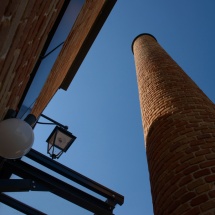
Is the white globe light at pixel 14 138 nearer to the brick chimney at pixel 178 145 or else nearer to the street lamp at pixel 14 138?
the street lamp at pixel 14 138

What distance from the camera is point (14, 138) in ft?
6.52

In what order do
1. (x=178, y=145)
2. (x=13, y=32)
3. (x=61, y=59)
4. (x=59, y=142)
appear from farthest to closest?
(x=61, y=59), (x=59, y=142), (x=178, y=145), (x=13, y=32)

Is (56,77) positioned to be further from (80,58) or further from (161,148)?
(161,148)

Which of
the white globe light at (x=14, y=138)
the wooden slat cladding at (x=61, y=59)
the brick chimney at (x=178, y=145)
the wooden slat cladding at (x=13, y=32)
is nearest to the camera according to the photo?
the wooden slat cladding at (x=13, y=32)

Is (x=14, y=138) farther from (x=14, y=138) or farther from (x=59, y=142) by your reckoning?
(x=59, y=142)

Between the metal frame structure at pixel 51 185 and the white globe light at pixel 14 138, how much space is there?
3.56ft

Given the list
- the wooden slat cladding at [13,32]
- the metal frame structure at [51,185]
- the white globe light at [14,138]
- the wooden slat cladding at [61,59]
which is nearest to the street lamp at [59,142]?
the metal frame structure at [51,185]

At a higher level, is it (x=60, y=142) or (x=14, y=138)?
(x=60, y=142)

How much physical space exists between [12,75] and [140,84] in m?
3.96

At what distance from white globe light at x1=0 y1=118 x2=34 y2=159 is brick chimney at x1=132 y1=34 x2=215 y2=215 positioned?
1.58 m

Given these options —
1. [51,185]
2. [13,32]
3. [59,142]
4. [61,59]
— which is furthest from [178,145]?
[61,59]

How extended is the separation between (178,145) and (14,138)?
1.96 m

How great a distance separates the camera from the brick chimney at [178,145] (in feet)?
8.80

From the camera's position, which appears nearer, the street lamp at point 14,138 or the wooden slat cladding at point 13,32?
the wooden slat cladding at point 13,32
